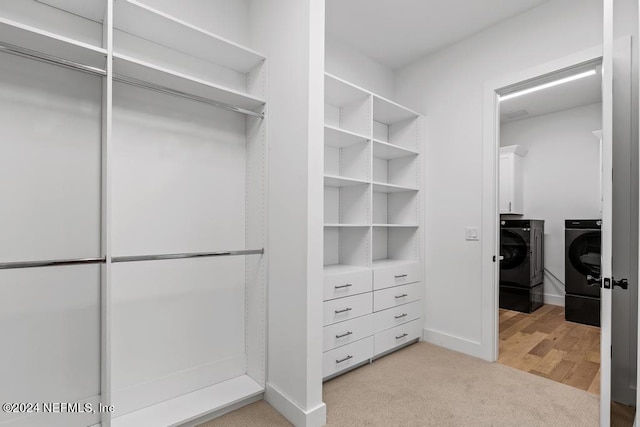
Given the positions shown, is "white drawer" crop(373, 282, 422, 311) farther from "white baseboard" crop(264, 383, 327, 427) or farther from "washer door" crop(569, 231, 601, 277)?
"washer door" crop(569, 231, 601, 277)

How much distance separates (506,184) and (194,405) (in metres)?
4.77

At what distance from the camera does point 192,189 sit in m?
2.04

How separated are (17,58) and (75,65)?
36cm

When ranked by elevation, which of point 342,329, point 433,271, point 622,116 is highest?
point 622,116

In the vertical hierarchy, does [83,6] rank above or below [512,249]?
above

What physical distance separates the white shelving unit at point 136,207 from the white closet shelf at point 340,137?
56cm

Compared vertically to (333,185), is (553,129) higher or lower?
higher

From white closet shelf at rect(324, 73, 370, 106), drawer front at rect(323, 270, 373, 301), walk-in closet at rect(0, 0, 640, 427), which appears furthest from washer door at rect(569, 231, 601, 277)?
white closet shelf at rect(324, 73, 370, 106)

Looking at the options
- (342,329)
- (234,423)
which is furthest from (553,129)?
(234,423)

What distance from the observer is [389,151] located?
2.99m

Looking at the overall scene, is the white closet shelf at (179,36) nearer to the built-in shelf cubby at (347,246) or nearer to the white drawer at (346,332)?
the built-in shelf cubby at (347,246)

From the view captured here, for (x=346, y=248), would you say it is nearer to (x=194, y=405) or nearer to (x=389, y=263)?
(x=389, y=263)

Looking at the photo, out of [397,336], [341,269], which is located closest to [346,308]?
[341,269]

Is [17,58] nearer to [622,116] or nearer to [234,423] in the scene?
[234,423]
